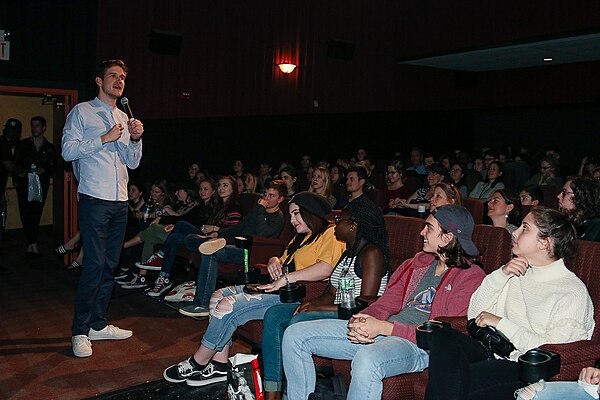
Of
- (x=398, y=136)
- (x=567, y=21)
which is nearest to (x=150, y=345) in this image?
(x=567, y=21)

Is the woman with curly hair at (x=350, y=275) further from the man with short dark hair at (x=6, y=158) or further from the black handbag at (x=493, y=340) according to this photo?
the man with short dark hair at (x=6, y=158)

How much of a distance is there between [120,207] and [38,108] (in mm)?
5999

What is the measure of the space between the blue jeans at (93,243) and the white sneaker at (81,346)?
36mm

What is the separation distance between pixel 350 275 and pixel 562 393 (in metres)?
1.16

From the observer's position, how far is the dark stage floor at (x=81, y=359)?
133 inches

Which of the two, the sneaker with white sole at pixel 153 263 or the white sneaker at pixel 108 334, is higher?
the sneaker with white sole at pixel 153 263

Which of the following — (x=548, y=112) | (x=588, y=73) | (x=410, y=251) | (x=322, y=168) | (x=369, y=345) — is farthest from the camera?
(x=548, y=112)

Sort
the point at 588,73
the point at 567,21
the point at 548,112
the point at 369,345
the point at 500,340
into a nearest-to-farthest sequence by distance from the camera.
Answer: the point at 500,340 < the point at 369,345 < the point at 567,21 < the point at 588,73 < the point at 548,112

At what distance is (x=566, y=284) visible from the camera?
2.50 m

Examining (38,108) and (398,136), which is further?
(398,136)

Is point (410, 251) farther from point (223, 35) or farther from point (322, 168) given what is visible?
point (223, 35)

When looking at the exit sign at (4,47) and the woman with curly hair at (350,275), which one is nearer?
the woman with curly hair at (350,275)

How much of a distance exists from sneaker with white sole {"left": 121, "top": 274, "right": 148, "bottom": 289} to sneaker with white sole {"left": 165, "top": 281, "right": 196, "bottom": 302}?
1.48ft

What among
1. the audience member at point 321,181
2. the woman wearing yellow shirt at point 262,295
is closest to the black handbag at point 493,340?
the woman wearing yellow shirt at point 262,295
